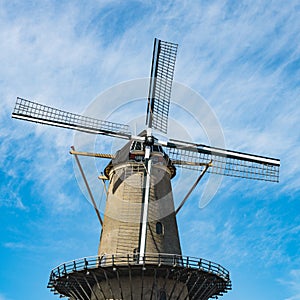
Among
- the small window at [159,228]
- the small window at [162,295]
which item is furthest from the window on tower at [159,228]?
the small window at [162,295]

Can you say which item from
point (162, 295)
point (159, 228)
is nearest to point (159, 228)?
point (159, 228)

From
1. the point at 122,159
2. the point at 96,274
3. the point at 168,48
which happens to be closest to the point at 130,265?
the point at 96,274

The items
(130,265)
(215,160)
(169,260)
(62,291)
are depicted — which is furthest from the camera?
(215,160)

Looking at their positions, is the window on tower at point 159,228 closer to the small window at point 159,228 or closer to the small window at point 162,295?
the small window at point 159,228

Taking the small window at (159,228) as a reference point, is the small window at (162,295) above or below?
below

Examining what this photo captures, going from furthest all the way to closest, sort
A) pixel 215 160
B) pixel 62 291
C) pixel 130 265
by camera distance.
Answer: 1. pixel 215 160
2. pixel 62 291
3. pixel 130 265

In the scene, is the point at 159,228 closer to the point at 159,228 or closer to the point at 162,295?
the point at 159,228

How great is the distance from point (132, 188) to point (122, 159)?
1.97 m

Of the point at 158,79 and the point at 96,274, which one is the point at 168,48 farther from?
the point at 96,274

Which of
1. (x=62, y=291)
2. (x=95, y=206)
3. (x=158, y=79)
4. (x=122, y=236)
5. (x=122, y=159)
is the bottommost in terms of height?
(x=62, y=291)

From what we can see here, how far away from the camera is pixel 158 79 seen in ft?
86.4

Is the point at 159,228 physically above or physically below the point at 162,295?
above

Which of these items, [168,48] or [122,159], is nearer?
[122,159]

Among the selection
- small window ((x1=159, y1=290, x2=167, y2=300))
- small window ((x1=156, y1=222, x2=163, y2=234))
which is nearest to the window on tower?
small window ((x1=156, y1=222, x2=163, y2=234))
